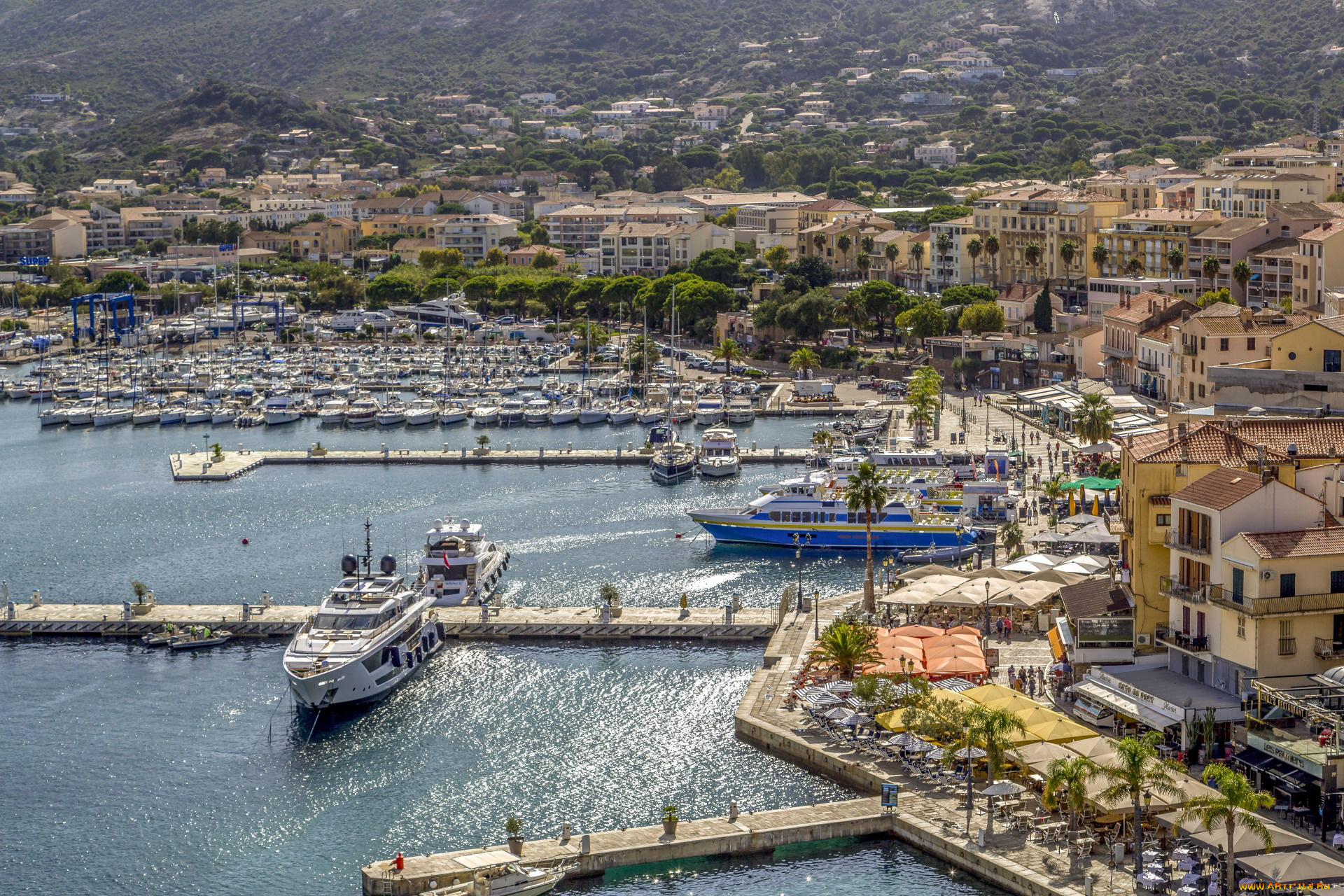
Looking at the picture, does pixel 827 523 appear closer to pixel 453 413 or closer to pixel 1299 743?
pixel 1299 743

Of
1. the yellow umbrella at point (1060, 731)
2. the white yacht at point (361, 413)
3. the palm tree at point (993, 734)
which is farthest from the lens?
the white yacht at point (361, 413)

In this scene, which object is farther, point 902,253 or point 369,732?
point 902,253

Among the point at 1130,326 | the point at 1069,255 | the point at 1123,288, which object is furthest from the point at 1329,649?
the point at 1069,255

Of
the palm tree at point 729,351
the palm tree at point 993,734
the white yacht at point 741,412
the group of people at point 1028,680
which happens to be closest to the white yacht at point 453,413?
the white yacht at point 741,412

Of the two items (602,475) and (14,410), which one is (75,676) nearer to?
(602,475)

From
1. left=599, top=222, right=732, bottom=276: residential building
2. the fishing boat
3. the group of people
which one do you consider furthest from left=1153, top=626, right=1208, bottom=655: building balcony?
left=599, top=222, right=732, bottom=276: residential building

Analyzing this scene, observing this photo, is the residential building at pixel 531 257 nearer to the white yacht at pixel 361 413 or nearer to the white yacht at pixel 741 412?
the white yacht at pixel 361 413

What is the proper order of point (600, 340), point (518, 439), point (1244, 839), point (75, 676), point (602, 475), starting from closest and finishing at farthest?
point (1244, 839), point (75, 676), point (602, 475), point (518, 439), point (600, 340)

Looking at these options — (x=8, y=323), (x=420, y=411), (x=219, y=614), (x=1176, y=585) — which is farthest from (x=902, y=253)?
(x=1176, y=585)
